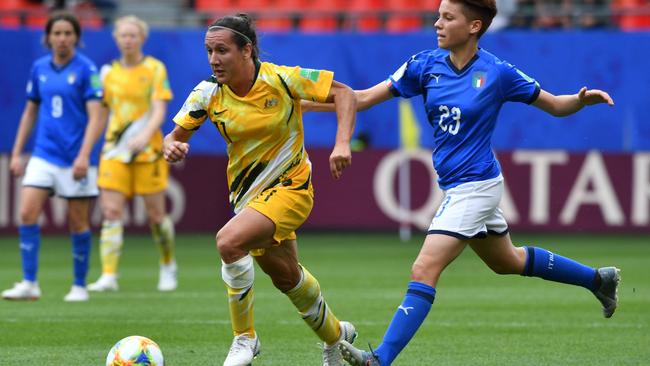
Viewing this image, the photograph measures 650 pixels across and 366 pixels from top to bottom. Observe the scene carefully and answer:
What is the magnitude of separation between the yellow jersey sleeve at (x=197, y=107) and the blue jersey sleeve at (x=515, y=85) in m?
1.65

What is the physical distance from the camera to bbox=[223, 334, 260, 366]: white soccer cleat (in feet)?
23.2

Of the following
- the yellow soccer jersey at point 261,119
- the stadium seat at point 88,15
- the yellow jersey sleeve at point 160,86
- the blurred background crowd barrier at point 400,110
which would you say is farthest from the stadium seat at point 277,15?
the yellow soccer jersey at point 261,119

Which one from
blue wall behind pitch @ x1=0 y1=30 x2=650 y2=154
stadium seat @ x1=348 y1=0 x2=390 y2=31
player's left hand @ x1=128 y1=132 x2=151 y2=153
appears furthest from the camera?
stadium seat @ x1=348 y1=0 x2=390 y2=31

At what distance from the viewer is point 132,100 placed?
12.2m

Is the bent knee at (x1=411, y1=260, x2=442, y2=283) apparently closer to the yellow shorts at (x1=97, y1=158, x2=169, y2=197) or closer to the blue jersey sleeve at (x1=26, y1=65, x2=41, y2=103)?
the blue jersey sleeve at (x1=26, y1=65, x2=41, y2=103)

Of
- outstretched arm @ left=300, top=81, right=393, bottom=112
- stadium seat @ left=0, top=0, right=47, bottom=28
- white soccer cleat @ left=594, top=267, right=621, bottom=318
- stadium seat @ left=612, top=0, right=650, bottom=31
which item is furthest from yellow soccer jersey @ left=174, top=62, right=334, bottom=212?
stadium seat @ left=612, top=0, right=650, bottom=31

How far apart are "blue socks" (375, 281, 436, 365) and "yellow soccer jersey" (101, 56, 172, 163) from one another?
5767mm

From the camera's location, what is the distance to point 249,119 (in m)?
7.08

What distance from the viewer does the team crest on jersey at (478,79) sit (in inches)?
284

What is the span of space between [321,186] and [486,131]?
11.2 metres

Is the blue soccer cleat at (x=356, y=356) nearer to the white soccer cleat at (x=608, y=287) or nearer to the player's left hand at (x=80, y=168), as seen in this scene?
the white soccer cleat at (x=608, y=287)

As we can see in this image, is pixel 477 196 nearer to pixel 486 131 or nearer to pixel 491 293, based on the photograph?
pixel 486 131

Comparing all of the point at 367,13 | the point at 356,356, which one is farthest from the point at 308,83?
the point at 367,13

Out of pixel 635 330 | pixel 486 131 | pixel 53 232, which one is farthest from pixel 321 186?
pixel 486 131
